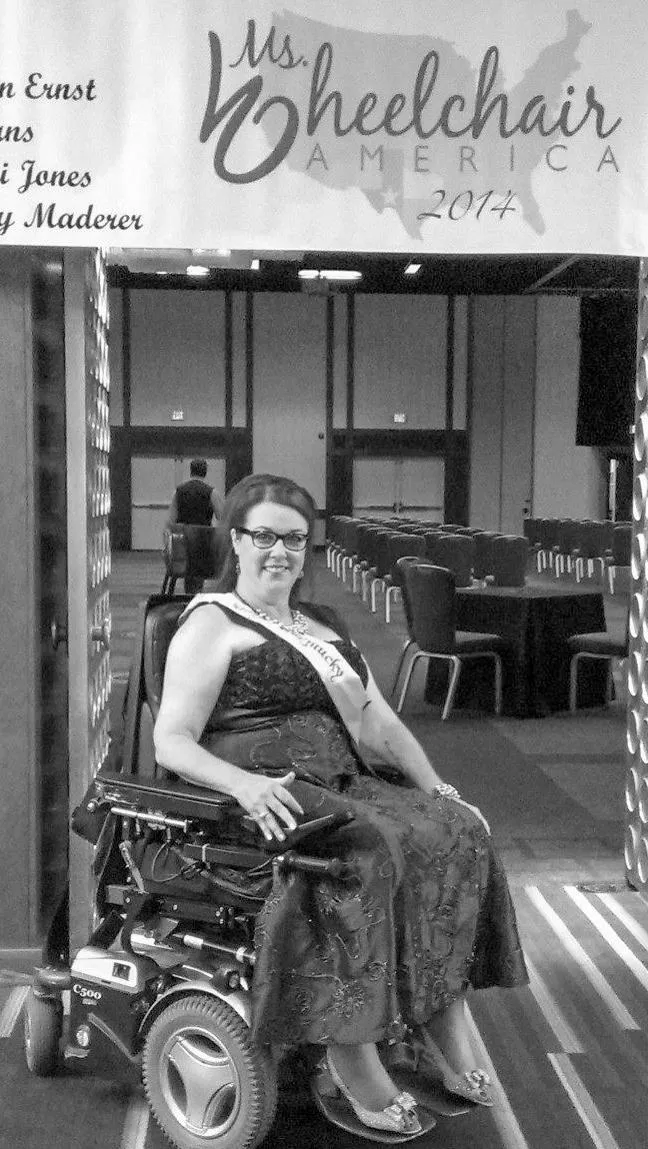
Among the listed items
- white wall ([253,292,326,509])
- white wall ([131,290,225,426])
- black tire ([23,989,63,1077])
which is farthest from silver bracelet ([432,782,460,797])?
Result: white wall ([131,290,225,426])

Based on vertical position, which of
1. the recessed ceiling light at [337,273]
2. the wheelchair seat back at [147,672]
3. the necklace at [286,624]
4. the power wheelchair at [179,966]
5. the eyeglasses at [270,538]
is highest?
the recessed ceiling light at [337,273]

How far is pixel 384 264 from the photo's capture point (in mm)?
18281

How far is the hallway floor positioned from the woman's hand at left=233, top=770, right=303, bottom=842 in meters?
0.58

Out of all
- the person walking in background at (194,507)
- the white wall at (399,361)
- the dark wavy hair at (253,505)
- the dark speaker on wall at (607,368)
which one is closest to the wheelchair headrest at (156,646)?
the dark wavy hair at (253,505)

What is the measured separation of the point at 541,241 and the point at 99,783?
1.70 metres

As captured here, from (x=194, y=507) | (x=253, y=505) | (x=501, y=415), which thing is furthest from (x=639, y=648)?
(x=501, y=415)

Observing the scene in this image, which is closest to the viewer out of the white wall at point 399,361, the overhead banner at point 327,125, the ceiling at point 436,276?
the overhead banner at point 327,125

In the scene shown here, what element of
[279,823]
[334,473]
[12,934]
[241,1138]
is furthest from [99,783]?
[334,473]

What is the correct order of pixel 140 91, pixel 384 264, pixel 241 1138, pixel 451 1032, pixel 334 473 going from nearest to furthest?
pixel 241 1138 → pixel 451 1032 → pixel 140 91 → pixel 384 264 → pixel 334 473

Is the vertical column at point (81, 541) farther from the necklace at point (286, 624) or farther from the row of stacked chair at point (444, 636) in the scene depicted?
the row of stacked chair at point (444, 636)

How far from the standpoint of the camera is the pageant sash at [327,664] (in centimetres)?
259

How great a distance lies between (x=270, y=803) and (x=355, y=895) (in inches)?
8.3

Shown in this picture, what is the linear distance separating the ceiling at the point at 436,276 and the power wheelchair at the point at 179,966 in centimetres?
1447

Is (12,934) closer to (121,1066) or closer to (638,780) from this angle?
(121,1066)
